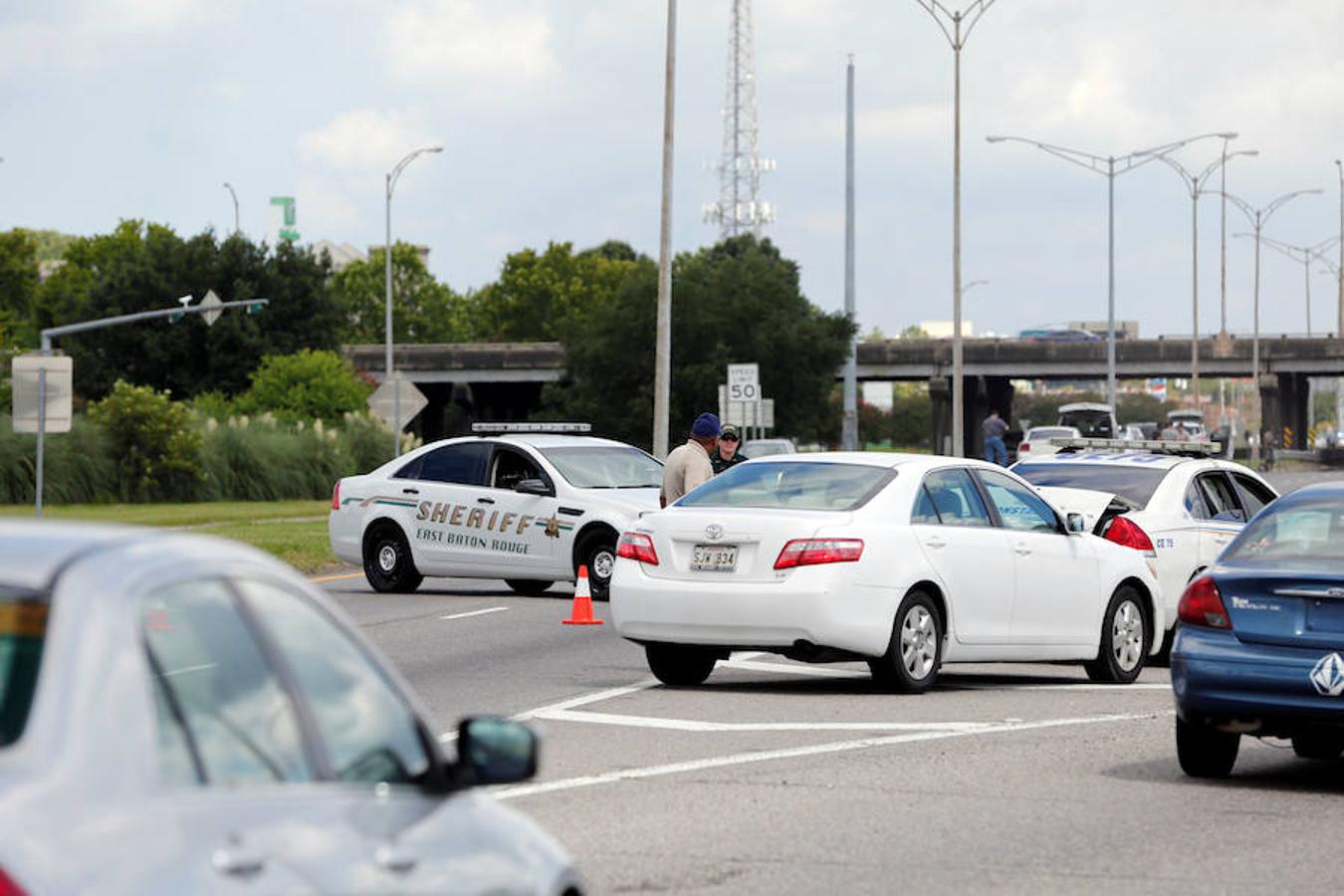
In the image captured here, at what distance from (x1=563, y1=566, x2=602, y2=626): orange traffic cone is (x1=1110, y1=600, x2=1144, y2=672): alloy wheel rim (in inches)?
210

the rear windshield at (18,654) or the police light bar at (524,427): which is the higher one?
the police light bar at (524,427)

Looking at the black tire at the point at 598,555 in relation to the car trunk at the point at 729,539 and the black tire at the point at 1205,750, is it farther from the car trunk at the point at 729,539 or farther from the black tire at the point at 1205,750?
the black tire at the point at 1205,750

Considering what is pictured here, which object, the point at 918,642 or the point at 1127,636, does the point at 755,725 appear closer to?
the point at 918,642

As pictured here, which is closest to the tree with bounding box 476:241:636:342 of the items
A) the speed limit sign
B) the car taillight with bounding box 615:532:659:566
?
the speed limit sign

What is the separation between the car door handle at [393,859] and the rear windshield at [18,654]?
70cm

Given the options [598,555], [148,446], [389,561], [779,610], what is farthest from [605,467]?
[148,446]

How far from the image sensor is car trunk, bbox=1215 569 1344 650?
10.8 meters

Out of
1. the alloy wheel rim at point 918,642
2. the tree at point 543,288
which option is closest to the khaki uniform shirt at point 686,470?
the alloy wheel rim at point 918,642

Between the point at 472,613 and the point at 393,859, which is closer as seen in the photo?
the point at 393,859

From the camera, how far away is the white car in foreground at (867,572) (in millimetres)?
14391

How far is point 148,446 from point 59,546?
52.4 m

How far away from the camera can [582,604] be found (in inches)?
817

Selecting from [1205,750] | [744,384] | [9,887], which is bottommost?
[1205,750]

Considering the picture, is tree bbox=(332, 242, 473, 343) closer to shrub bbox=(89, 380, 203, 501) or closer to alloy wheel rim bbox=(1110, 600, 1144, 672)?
shrub bbox=(89, 380, 203, 501)
